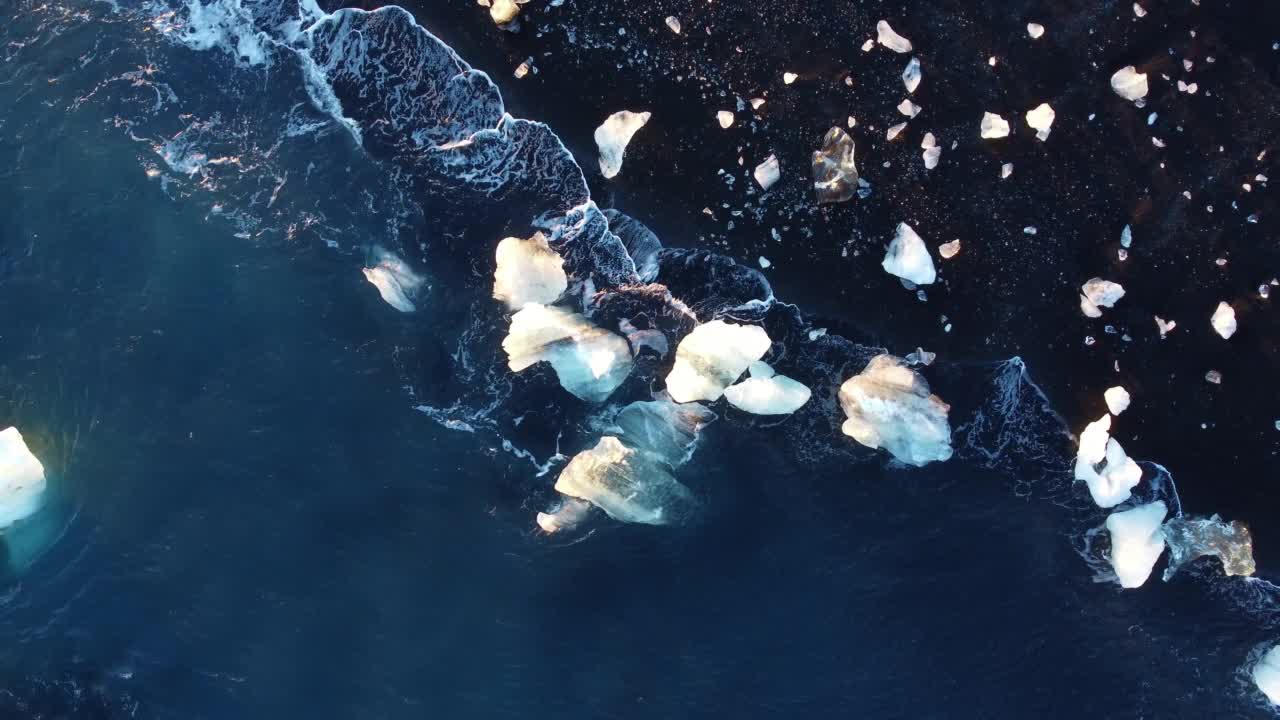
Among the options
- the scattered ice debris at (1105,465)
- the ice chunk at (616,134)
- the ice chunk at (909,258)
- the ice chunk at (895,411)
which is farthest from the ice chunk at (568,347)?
the scattered ice debris at (1105,465)

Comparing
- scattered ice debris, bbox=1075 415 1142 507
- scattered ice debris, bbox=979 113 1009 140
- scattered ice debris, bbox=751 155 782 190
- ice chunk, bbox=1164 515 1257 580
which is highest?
scattered ice debris, bbox=979 113 1009 140

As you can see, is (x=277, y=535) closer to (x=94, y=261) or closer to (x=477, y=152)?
(x=94, y=261)

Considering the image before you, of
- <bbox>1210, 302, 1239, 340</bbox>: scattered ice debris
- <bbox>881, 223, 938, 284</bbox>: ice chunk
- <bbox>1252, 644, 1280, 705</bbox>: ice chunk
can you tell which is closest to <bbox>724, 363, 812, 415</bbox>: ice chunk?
<bbox>881, 223, 938, 284</bbox>: ice chunk

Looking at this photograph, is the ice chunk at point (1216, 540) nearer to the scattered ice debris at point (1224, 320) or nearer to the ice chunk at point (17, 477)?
the scattered ice debris at point (1224, 320)

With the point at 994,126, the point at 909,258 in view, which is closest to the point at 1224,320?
the point at 994,126

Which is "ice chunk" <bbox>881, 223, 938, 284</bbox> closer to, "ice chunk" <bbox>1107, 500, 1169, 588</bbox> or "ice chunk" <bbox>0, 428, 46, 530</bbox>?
"ice chunk" <bbox>1107, 500, 1169, 588</bbox>

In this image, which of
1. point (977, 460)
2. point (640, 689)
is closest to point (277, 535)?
point (640, 689)
